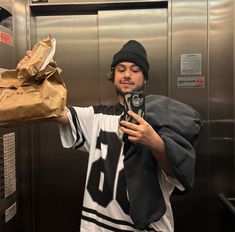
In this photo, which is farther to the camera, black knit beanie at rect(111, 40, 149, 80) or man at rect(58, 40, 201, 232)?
black knit beanie at rect(111, 40, 149, 80)

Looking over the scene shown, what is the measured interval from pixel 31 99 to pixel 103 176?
0.42 m

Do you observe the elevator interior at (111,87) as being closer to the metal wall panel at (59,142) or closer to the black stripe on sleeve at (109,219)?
the metal wall panel at (59,142)

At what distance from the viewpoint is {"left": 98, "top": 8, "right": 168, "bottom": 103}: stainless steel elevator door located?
193 centimetres

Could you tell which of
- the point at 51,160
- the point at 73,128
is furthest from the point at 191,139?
the point at 51,160

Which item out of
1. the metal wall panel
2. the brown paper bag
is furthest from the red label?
the brown paper bag

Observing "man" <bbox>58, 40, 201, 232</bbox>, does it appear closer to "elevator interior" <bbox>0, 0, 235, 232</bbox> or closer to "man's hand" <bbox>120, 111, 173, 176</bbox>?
"man's hand" <bbox>120, 111, 173, 176</bbox>

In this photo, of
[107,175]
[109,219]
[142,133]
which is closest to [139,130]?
[142,133]

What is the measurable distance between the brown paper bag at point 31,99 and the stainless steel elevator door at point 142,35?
80 centimetres

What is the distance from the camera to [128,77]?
1.41m

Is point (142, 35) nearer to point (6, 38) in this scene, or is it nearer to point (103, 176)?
point (6, 38)

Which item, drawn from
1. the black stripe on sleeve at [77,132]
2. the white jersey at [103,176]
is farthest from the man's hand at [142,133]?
the black stripe on sleeve at [77,132]

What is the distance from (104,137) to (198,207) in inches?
33.9

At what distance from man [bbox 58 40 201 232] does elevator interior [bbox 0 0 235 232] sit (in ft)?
1.61

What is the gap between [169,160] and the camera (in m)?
1.14
